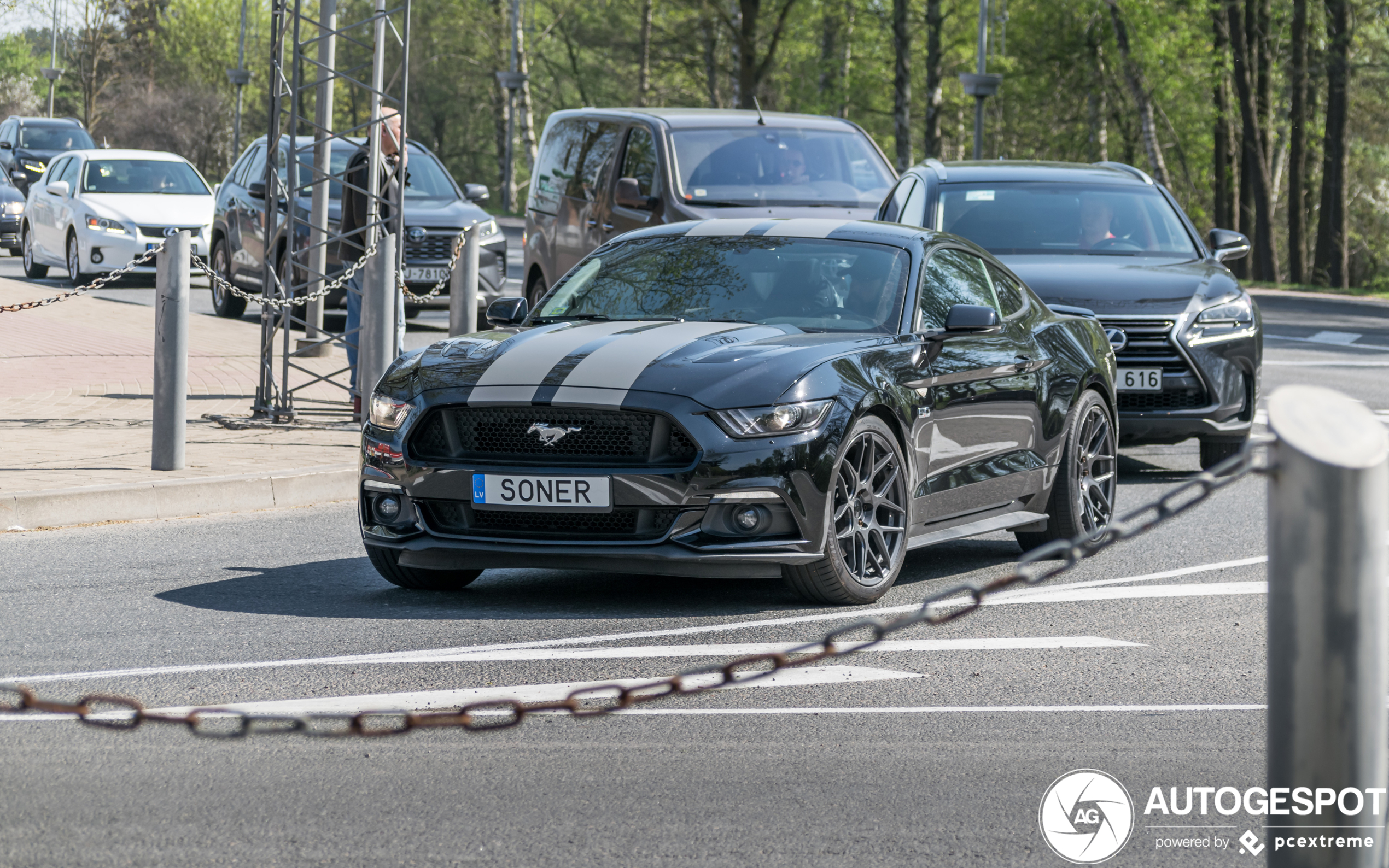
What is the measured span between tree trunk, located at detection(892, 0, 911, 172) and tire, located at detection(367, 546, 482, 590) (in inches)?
1388

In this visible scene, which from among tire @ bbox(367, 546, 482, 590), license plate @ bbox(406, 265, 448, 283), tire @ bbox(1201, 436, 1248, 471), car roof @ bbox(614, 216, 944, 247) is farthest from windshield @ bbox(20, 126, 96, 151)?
tire @ bbox(367, 546, 482, 590)

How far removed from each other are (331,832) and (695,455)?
261cm

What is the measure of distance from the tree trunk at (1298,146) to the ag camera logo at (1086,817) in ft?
123

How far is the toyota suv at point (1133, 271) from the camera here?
10.8 meters

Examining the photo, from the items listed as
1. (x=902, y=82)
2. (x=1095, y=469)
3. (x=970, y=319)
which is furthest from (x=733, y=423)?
(x=902, y=82)

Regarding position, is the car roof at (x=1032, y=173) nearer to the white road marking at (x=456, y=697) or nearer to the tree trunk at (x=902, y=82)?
the white road marking at (x=456, y=697)

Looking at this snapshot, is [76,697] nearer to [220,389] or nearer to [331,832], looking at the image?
[331,832]

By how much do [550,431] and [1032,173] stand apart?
6.93m

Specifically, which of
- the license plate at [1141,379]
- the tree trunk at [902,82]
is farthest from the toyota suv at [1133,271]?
the tree trunk at [902,82]

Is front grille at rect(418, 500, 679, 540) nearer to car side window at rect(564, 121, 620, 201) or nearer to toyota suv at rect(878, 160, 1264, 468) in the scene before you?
toyota suv at rect(878, 160, 1264, 468)

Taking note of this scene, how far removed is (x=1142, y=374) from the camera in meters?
10.8

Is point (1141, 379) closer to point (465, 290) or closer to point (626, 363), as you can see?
point (465, 290)

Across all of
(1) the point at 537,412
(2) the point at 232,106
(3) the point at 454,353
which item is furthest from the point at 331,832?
(2) the point at 232,106

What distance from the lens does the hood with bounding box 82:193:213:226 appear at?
890 inches
